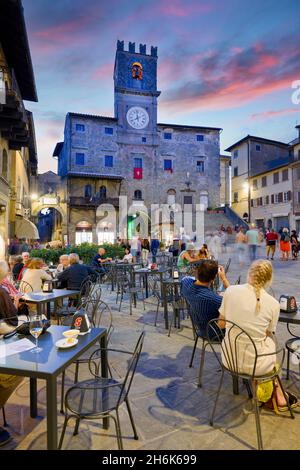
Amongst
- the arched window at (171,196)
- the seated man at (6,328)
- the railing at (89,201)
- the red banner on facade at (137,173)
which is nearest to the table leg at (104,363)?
the seated man at (6,328)

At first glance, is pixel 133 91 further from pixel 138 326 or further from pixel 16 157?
pixel 138 326

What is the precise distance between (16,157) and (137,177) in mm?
17904

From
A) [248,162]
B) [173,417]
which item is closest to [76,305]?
[173,417]

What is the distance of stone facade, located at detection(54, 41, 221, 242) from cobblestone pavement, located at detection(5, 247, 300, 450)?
2595 cm

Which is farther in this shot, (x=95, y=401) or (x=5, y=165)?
(x=5, y=165)

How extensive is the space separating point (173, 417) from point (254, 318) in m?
1.16

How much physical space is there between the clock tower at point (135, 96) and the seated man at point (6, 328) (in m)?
31.2

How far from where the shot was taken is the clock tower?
32344 mm

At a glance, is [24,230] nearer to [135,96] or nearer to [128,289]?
[128,289]

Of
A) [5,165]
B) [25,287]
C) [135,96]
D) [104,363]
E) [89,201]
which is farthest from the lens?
[135,96]

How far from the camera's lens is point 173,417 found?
2.69 meters

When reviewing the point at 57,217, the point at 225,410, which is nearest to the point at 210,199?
the point at 57,217

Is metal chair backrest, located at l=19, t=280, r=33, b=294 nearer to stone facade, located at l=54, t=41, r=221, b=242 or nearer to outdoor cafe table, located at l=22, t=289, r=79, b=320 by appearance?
outdoor cafe table, located at l=22, t=289, r=79, b=320

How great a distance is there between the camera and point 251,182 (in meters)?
38.8
